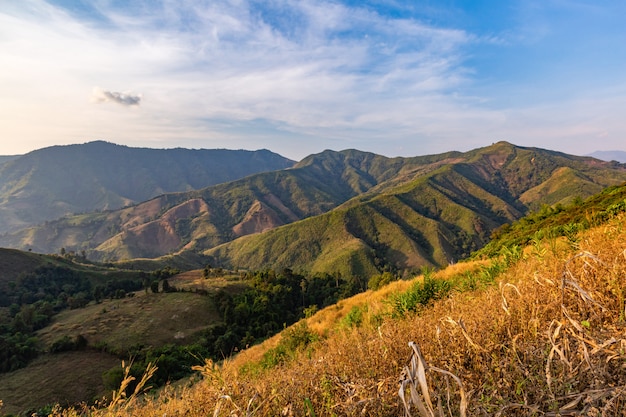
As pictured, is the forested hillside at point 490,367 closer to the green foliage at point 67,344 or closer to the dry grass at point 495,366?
the dry grass at point 495,366

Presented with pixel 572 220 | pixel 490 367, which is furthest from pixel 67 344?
pixel 572 220

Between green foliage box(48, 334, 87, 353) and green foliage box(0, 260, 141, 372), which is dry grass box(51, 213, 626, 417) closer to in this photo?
green foliage box(48, 334, 87, 353)

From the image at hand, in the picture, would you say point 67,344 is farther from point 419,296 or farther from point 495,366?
point 495,366

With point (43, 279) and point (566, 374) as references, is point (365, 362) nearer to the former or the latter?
point (566, 374)

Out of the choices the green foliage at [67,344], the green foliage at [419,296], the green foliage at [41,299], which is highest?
the green foliage at [419,296]

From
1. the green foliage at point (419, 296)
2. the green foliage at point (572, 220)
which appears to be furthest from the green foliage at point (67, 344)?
the green foliage at point (419, 296)

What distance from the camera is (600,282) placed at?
3.22 m

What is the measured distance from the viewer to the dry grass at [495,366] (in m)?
1.98

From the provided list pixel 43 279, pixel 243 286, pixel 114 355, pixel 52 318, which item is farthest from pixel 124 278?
pixel 114 355

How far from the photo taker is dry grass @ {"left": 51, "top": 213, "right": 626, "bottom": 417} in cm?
198

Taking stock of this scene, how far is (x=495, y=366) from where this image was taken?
2.50m

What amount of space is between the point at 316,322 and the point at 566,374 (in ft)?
45.7

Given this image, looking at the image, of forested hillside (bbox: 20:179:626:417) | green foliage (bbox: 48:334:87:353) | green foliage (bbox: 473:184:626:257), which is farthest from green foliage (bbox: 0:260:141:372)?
forested hillside (bbox: 20:179:626:417)

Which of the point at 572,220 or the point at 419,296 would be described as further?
the point at 572,220
